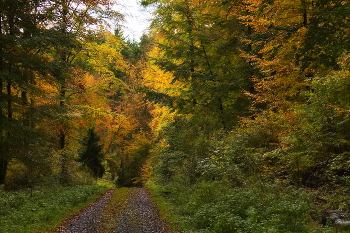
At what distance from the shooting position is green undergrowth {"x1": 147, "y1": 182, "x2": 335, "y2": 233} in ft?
19.7

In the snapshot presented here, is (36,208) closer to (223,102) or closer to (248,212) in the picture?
(248,212)

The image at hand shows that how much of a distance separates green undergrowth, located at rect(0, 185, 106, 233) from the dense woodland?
4.46 ft

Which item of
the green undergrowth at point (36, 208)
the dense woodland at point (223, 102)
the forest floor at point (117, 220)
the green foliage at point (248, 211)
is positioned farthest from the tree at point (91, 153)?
the green foliage at point (248, 211)

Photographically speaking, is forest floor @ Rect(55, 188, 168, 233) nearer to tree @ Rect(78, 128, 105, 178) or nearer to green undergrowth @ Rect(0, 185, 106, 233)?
green undergrowth @ Rect(0, 185, 106, 233)

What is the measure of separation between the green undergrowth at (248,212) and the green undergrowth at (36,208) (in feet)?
12.3

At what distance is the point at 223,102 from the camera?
16547 millimetres

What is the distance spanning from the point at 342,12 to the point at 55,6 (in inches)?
440

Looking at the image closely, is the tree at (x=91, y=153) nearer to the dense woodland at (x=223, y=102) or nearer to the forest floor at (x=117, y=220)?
the dense woodland at (x=223, y=102)

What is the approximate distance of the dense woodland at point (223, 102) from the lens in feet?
22.7

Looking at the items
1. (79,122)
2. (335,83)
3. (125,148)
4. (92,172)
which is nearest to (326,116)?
(335,83)

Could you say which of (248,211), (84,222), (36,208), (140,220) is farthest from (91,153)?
(248,211)

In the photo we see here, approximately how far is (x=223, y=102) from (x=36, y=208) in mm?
10930

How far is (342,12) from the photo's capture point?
5.36 metres

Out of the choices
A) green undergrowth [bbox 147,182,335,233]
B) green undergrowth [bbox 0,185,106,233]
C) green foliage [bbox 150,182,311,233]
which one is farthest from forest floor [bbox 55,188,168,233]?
green foliage [bbox 150,182,311,233]
